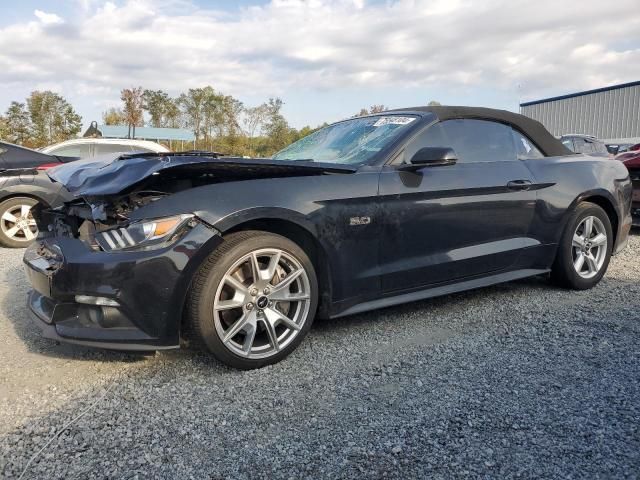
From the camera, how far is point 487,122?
3990 mm

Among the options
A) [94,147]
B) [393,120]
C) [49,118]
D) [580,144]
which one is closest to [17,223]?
[94,147]

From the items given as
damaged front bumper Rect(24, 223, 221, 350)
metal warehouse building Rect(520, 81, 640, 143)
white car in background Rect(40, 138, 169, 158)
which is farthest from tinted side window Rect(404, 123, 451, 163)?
metal warehouse building Rect(520, 81, 640, 143)

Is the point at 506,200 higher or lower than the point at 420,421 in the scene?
higher

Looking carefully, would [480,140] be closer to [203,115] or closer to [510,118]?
[510,118]

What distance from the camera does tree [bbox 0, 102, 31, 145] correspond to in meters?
30.9

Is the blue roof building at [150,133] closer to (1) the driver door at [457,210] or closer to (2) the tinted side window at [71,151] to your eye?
(2) the tinted side window at [71,151]

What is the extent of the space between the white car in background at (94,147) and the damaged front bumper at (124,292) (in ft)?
24.8

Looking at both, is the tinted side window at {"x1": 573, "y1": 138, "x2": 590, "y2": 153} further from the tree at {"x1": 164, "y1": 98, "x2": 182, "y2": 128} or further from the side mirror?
the tree at {"x1": 164, "y1": 98, "x2": 182, "y2": 128}

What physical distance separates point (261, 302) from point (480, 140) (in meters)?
2.18

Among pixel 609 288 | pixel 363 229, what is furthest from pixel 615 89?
pixel 363 229

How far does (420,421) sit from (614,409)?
3.02 feet

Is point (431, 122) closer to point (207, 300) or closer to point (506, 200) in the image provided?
point (506, 200)

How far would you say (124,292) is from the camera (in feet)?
8.33

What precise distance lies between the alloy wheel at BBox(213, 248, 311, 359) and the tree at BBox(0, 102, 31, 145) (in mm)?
33275
